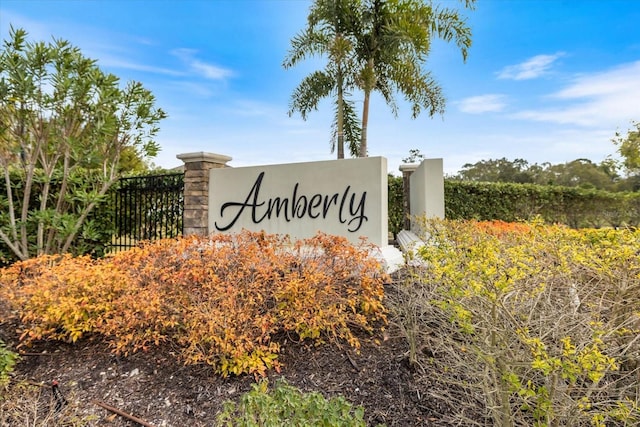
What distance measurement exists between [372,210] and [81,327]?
3790 millimetres

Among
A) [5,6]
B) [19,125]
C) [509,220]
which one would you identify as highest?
[5,6]

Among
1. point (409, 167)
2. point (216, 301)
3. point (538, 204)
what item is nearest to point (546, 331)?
point (216, 301)

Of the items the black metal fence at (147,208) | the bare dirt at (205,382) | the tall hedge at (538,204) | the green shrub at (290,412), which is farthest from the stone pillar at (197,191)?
the tall hedge at (538,204)

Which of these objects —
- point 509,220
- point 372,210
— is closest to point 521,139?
point 509,220

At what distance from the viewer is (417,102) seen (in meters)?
11.0

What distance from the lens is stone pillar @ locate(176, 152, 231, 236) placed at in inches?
252

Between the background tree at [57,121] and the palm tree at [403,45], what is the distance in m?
6.51

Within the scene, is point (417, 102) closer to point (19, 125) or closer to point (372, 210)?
point (372, 210)

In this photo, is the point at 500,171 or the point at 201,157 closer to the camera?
the point at 201,157

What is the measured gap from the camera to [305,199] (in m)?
5.74

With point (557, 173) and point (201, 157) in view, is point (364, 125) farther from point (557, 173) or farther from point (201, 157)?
point (557, 173)

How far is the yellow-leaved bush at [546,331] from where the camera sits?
1669mm

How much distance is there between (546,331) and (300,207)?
421cm

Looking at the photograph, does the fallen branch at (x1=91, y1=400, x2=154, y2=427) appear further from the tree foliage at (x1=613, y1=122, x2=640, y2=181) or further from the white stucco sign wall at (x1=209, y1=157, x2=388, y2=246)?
the tree foliage at (x1=613, y1=122, x2=640, y2=181)
